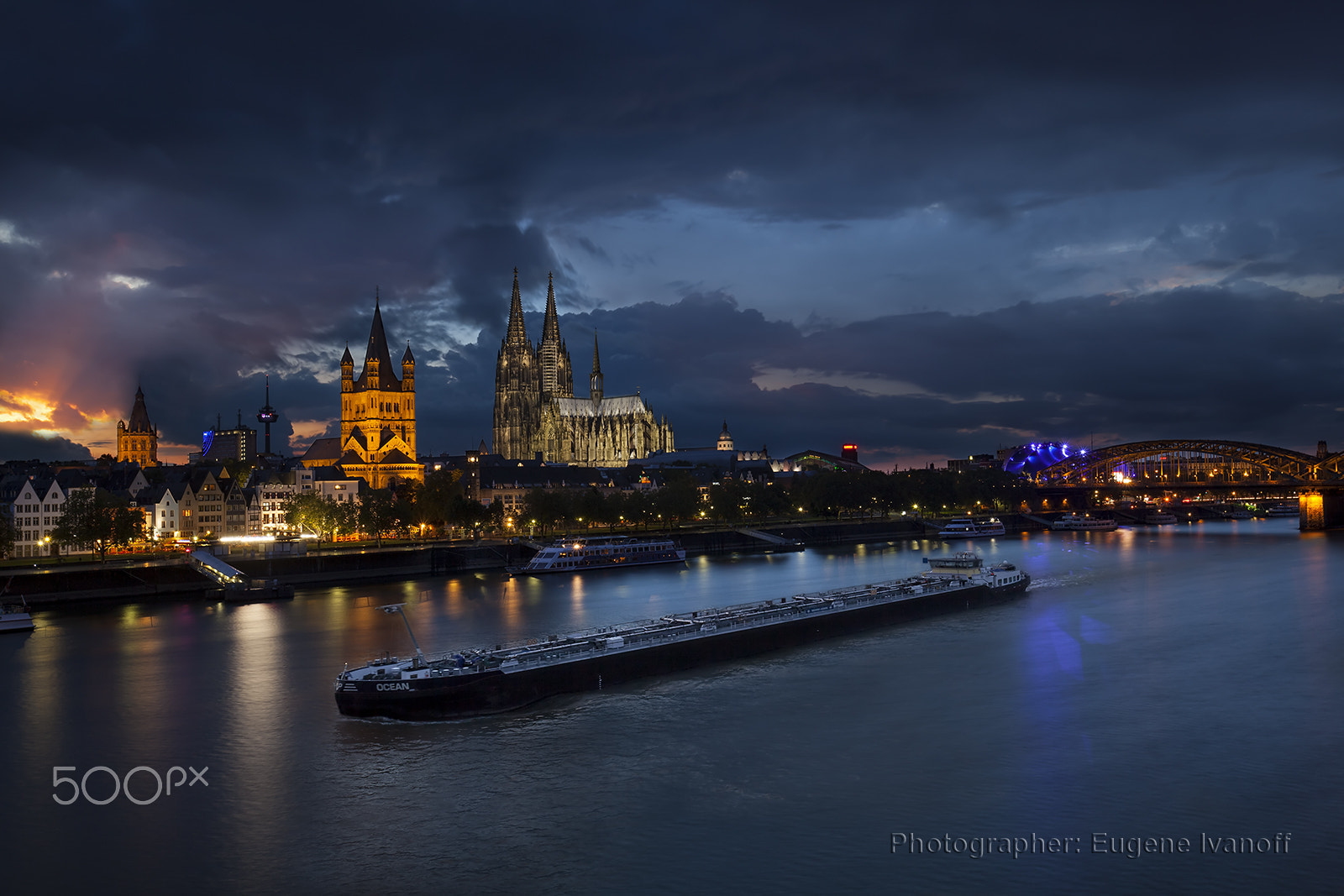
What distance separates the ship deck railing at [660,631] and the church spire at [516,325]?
141 meters

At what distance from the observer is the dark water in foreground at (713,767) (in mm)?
17734

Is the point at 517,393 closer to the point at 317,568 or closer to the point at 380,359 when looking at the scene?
the point at 380,359

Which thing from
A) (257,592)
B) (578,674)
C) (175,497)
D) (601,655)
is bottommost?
(578,674)

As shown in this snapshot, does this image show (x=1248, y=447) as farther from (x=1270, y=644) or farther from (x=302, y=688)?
(x=302, y=688)

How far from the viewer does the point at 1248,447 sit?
451 ft

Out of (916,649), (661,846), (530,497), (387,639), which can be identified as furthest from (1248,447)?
(661,846)

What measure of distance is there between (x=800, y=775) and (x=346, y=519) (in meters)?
67.5

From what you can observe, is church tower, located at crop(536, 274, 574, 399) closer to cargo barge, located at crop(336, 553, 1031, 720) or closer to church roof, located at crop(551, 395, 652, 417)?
church roof, located at crop(551, 395, 652, 417)

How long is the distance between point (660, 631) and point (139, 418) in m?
134

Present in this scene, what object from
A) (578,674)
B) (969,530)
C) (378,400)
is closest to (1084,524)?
(969,530)

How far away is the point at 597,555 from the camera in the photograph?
238ft

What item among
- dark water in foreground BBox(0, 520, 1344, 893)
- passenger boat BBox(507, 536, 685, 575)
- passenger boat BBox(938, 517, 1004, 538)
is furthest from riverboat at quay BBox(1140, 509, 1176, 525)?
dark water in foreground BBox(0, 520, 1344, 893)

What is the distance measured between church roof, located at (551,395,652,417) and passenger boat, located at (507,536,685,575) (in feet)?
357

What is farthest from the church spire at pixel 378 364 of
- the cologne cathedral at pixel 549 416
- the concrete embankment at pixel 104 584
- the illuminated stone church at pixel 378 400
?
the concrete embankment at pixel 104 584
